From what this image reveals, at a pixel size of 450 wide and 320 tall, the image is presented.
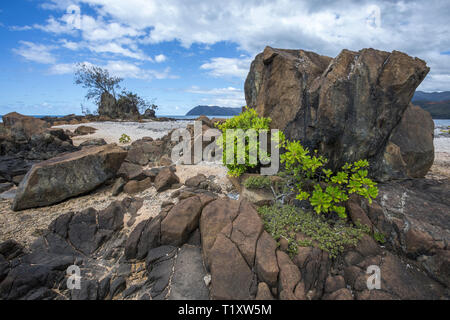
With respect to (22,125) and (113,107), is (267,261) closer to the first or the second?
(22,125)

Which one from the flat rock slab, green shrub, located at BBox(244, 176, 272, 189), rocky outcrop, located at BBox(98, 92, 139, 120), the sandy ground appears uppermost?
rocky outcrop, located at BBox(98, 92, 139, 120)

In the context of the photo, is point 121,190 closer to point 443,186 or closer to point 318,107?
point 318,107

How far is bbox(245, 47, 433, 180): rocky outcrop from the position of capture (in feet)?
16.7

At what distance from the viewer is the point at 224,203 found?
16.0 ft

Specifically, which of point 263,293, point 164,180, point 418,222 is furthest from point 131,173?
point 418,222

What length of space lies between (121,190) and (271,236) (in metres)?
5.48

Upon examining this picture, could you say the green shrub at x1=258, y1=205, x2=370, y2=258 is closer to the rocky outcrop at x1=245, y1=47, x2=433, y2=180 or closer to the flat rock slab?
the flat rock slab

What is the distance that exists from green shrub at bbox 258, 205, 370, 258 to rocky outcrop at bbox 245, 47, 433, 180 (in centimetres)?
173

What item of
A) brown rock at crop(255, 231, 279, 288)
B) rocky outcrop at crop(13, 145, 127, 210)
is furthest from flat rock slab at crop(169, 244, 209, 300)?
rocky outcrop at crop(13, 145, 127, 210)

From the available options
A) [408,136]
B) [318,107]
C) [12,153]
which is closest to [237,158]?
[318,107]

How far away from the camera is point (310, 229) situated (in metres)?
4.40

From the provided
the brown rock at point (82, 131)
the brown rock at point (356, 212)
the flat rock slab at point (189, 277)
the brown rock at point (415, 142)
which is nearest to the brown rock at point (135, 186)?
the flat rock slab at point (189, 277)

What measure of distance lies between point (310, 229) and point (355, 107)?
3.23m
